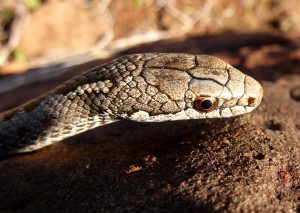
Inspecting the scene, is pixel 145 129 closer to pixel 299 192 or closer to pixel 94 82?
pixel 94 82

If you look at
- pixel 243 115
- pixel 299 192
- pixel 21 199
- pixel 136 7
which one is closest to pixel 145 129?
pixel 243 115

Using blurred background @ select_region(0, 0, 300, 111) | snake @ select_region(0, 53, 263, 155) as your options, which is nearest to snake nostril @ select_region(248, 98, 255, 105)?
snake @ select_region(0, 53, 263, 155)

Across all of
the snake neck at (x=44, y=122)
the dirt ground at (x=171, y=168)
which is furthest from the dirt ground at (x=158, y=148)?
the snake neck at (x=44, y=122)

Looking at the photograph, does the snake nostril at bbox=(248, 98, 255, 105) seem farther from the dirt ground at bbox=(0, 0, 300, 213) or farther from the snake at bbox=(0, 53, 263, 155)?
the dirt ground at bbox=(0, 0, 300, 213)

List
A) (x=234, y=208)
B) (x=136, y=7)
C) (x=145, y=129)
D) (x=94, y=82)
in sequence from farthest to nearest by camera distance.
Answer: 1. (x=136, y=7)
2. (x=145, y=129)
3. (x=94, y=82)
4. (x=234, y=208)

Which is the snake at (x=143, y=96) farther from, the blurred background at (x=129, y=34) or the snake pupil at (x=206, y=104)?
the blurred background at (x=129, y=34)
